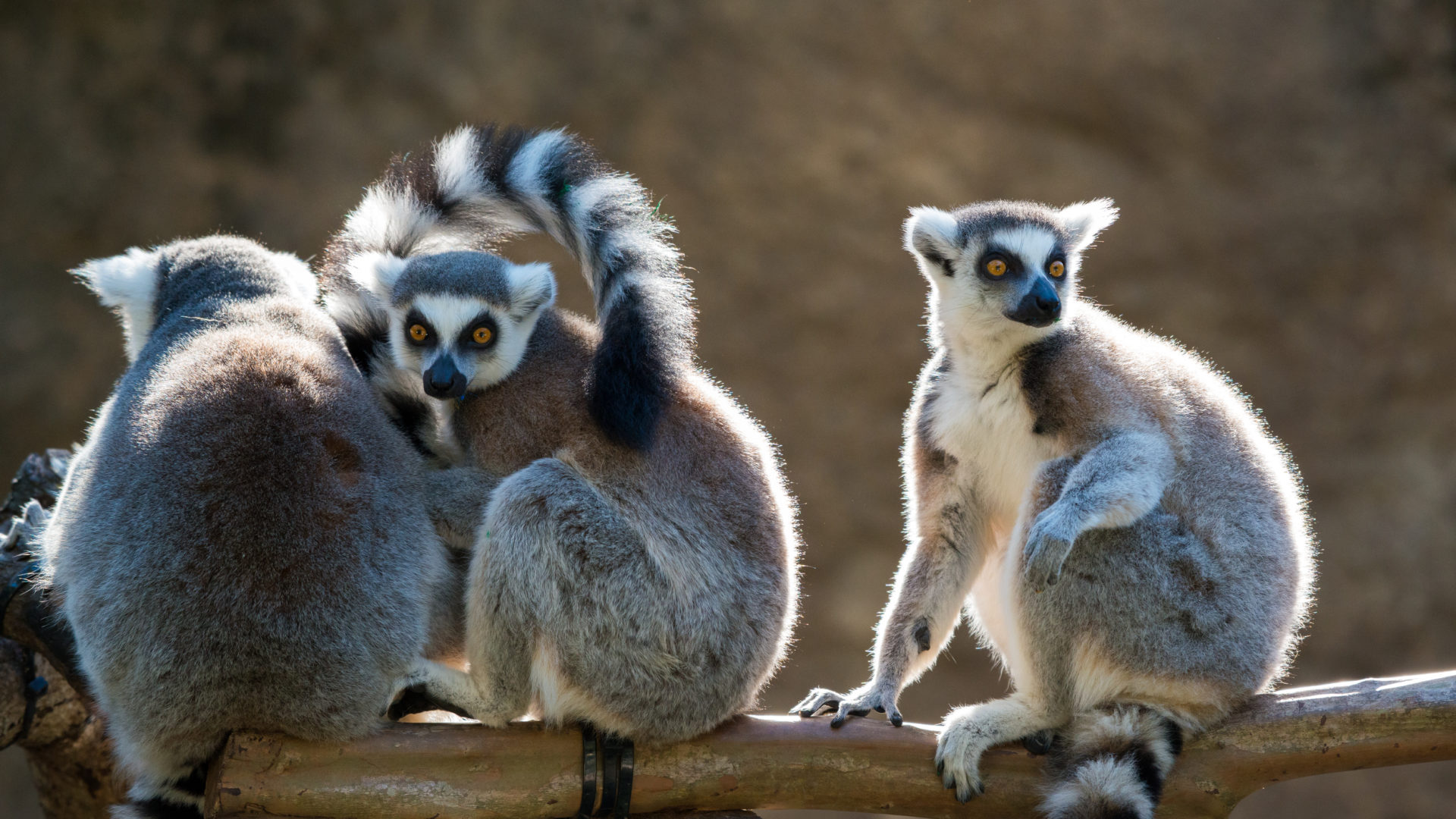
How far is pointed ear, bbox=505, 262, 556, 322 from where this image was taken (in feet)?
12.7

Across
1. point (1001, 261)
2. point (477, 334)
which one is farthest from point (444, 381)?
point (1001, 261)

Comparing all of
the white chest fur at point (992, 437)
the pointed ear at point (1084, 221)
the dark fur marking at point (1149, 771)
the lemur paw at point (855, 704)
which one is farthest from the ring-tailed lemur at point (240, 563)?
the pointed ear at point (1084, 221)

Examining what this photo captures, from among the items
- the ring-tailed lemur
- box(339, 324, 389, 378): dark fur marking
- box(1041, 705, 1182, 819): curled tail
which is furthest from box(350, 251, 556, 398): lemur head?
box(1041, 705, 1182, 819): curled tail

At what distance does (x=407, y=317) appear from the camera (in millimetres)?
3809

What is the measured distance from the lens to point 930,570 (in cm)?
404

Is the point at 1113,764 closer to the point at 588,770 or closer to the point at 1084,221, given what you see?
the point at 588,770

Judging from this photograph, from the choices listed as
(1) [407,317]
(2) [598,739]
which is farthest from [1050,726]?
(1) [407,317]

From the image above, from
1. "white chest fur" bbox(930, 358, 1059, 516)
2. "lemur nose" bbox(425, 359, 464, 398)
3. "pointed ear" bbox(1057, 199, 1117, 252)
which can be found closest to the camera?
"lemur nose" bbox(425, 359, 464, 398)

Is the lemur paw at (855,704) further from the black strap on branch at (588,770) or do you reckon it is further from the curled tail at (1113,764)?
the black strap on branch at (588,770)

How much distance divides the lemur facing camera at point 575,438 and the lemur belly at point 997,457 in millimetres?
676

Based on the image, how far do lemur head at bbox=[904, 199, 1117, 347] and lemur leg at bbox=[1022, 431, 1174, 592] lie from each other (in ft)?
1.82

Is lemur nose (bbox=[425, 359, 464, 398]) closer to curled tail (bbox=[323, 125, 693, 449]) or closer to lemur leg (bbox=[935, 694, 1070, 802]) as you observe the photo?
curled tail (bbox=[323, 125, 693, 449])

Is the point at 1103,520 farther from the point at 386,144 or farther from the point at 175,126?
the point at 175,126

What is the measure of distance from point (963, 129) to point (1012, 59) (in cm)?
61
